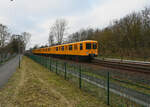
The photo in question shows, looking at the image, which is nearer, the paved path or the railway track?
the paved path

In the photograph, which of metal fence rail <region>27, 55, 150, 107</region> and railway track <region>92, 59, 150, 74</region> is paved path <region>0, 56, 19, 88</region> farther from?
railway track <region>92, 59, 150, 74</region>

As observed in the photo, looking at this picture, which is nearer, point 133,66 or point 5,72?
point 5,72

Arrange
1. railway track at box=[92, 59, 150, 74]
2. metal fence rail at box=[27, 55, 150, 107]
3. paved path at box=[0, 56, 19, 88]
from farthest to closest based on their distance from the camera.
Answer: railway track at box=[92, 59, 150, 74] < paved path at box=[0, 56, 19, 88] < metal fence rail at box=[27, 55, 150, 107]

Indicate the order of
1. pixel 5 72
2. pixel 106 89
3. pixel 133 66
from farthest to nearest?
pixel 133 66 → pixel 5 72 → pixel 106 89

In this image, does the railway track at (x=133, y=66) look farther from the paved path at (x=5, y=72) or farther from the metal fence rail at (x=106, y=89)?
the paved path at (x=5, y=72)

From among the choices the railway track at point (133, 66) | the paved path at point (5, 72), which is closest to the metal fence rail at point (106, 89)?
the paved path at point (5, 72)

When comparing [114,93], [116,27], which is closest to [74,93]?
[114,93]

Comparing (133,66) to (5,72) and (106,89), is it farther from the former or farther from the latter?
(5,72)

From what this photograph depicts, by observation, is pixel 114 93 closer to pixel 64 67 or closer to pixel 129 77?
pixel 129 77

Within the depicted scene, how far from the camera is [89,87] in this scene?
17.0 ft

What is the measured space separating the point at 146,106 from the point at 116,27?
26274 millimetres

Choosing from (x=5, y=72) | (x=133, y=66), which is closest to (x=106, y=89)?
(x=133, y=66)

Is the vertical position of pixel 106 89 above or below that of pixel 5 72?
above

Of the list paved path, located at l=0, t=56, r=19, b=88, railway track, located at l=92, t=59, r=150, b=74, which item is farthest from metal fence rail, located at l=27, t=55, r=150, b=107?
railway track, located at l=92, t=59, r=150, b=74
